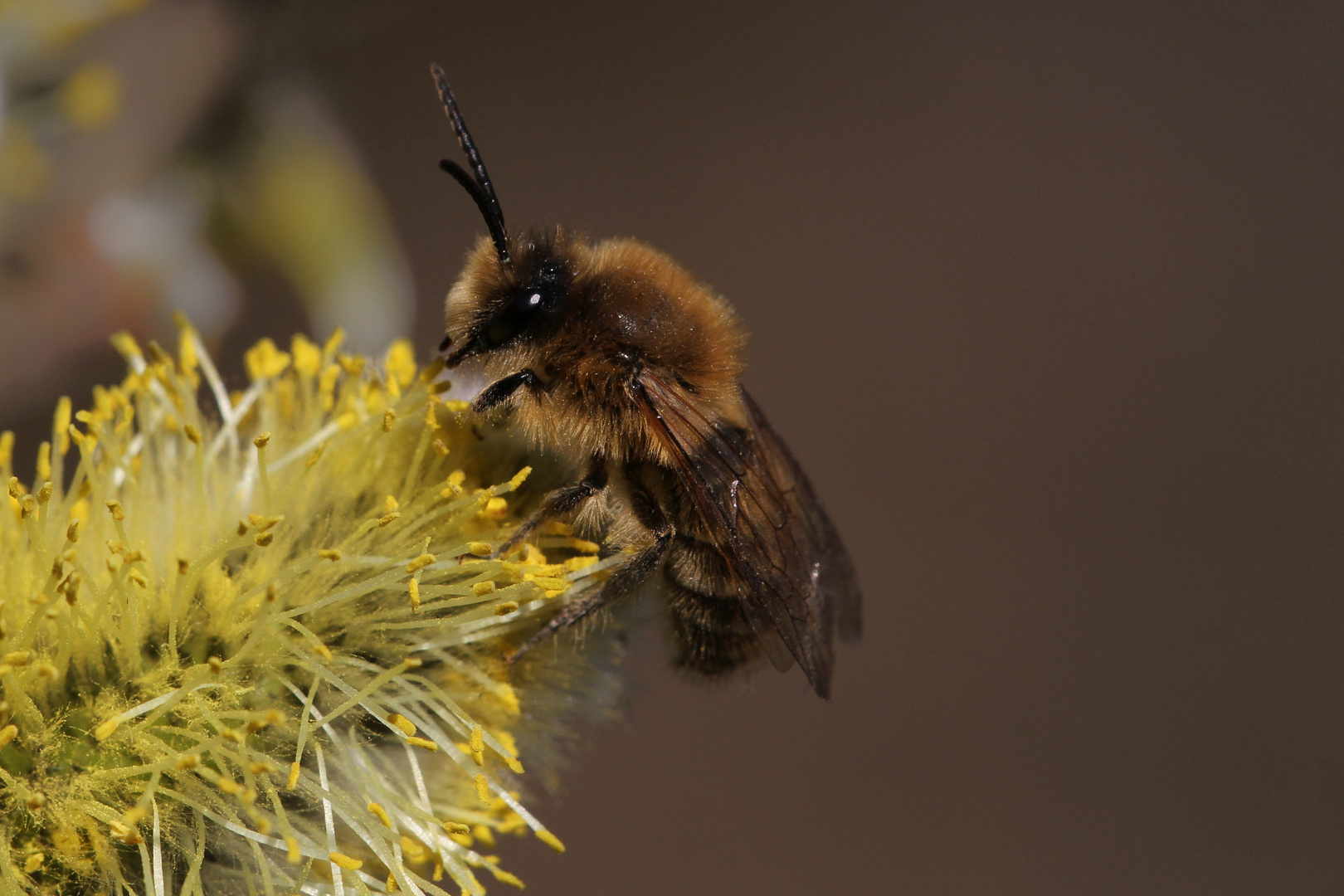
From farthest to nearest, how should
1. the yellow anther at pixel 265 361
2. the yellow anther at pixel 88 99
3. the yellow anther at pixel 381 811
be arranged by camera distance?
1. the yellow anther at pixel 88 99
2. the yellow anther at pixel 265 361
3. the yellow anther at pixel 381 811

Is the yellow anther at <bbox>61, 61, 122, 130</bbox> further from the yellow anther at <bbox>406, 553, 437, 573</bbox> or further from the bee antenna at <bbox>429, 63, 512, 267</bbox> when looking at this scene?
the yellow anther at <bbox>406, 553, 437, 573</bbox>

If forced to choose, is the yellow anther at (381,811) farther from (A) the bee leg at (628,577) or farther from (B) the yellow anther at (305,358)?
(B) the yellow anther at (305,358)

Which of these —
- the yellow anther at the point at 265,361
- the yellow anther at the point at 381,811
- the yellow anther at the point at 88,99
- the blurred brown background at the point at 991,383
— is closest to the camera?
the yellow anther at the point at 381,811

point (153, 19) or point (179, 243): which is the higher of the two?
point (153, 19)

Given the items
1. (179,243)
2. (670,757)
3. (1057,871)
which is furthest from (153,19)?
(1057,871)

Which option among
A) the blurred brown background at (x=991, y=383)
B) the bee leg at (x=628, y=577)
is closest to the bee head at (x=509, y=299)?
the bee leg at (x=628, y=577)

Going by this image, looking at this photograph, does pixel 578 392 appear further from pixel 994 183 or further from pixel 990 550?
pixel 994 183

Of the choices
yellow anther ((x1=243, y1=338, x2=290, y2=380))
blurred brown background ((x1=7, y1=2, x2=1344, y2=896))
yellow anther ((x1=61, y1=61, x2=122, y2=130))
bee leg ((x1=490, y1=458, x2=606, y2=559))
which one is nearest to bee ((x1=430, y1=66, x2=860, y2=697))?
bee leg ((x1=490, y1=458, x2=606, y2=559))

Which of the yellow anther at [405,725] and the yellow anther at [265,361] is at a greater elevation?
the yellow anther at [265,361]
